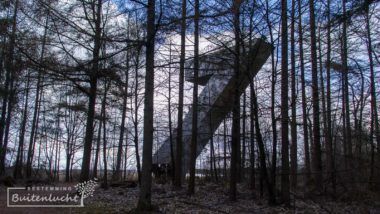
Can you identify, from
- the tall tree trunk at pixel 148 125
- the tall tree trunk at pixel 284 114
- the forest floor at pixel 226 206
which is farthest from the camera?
the tall tree trunk at pixel 284 114

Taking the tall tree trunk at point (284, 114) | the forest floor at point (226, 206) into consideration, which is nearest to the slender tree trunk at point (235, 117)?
the forest floor at point (226, 206)

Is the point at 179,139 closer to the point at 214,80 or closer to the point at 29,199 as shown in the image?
the point at 214,80

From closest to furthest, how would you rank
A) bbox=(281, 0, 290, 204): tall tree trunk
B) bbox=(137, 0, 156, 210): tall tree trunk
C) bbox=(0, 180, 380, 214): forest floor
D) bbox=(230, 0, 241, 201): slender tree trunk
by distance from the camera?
bbox=(137, 0, 156, 210): tall tree trunk, bbox=(0, 180, 380, 214): forest floor, bbox=(281, 0, 290, 204): tall tree trunk, bbox=(230, 0, 241, 201): slender tree trunk

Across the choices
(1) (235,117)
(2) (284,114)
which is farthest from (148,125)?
(2) (284,114)

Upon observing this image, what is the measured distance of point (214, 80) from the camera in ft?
47.1

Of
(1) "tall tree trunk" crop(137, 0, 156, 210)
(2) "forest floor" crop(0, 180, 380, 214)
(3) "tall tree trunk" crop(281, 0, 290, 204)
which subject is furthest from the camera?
(3) "tall tree trunk" crop(281, 0, 290, 204)

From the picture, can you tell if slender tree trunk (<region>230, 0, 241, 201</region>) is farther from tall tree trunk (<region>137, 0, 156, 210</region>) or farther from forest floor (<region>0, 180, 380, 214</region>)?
tall tree trunk (<region>137, 0, 156, 210</region>)

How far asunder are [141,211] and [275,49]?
18.7 ft

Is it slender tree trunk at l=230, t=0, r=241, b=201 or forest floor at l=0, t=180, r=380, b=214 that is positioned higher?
slender tree trunk at l=230, t=0, r=241, b=201

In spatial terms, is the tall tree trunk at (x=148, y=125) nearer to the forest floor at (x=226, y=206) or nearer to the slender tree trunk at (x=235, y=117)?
the forest floor at (x=226, y=206)

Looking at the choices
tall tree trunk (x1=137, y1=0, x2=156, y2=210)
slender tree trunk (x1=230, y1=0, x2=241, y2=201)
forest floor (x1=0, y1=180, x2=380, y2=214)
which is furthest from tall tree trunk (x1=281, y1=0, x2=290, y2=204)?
tall tree trunk (x1=137, y1=0, x2=156, y2=210)

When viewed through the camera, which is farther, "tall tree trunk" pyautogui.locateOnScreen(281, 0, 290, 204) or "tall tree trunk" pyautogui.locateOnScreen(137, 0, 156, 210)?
"tall tree trunk" pyautogui.locateOnScreen(281, 0, 290, 204)

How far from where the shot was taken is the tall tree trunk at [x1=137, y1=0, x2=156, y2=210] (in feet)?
23.8

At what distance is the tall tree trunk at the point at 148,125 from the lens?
7.25 m
